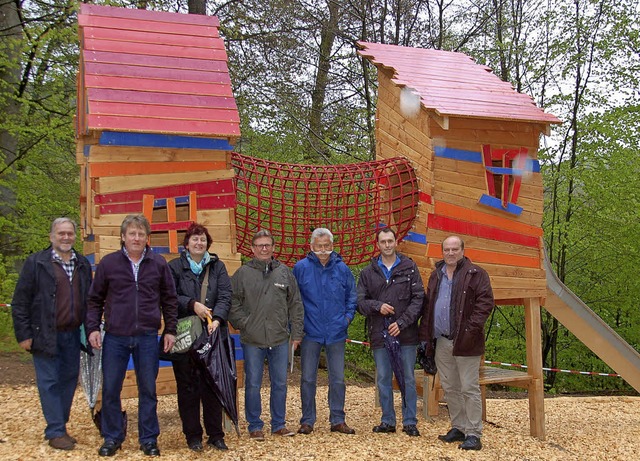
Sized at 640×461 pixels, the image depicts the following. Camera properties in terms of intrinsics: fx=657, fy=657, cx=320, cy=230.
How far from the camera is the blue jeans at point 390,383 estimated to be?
5.50m

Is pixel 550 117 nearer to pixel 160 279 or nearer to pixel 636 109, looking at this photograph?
pixel 160 279

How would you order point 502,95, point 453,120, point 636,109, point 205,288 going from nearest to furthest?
point 205,288 < point 453,120 < point 502,95 < point 636,109

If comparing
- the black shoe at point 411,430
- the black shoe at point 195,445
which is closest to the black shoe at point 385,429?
the black shoe at point 411,430

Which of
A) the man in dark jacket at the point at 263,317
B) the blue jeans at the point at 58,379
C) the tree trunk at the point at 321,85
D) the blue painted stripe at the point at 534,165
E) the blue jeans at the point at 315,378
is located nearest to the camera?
the blue jeans at the point at 58,379

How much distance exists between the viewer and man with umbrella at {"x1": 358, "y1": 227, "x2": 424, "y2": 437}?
214 inches

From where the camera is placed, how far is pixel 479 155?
254 inches

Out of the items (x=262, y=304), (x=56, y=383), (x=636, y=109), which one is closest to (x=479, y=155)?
(x=262, y=304)

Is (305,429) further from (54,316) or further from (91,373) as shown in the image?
(54,316)

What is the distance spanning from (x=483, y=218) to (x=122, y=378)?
146 inches

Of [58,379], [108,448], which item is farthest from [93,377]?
[108,448]

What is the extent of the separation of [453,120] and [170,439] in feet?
12.5

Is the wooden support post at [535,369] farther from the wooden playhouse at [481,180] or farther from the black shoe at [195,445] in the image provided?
the black shoe at [195,445]

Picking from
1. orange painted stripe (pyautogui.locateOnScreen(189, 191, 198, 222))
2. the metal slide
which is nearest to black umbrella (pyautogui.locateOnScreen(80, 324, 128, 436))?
orange painted stripe (pyautogui.locateOnScreen(189, 191, 198, 222))

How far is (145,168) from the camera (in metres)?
5.26
